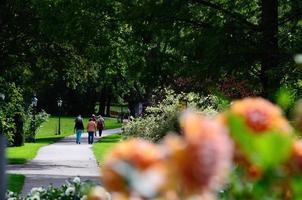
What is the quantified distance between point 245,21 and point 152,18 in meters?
1.84

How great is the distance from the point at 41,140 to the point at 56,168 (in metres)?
23.6

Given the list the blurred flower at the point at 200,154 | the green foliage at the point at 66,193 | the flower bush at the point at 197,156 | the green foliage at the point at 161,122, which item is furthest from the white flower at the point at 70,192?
the green foliage at the point at 161,122

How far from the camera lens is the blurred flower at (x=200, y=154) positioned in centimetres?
131

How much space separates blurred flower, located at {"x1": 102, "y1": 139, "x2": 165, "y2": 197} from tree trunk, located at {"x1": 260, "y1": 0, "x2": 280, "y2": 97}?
461 inches

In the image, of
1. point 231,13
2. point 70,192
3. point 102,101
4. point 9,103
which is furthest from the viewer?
point 102,101

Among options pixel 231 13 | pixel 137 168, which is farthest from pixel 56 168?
pixel 137 168

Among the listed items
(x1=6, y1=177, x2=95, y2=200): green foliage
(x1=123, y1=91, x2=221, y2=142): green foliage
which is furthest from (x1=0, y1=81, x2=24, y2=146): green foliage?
(x1=6, y1=177, x2=95, y2=200): green foliage

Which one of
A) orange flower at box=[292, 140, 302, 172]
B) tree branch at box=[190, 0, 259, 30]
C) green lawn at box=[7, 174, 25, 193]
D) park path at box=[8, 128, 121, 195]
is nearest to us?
orange flower at box=[292, 140, 302, 172]

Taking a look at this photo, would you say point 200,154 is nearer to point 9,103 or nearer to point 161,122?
point 161,122

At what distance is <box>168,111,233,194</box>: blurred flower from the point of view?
131 centimetres

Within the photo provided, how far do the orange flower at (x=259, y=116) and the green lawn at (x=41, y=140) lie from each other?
20.0 metres

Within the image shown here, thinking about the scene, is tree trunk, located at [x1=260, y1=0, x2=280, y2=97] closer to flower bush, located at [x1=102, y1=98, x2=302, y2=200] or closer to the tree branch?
the tree branch

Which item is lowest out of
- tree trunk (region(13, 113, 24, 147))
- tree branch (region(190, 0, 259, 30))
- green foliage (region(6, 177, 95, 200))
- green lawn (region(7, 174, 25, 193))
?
green lawn (region(7, 174, 25, 193))

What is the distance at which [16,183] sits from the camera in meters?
16.9
